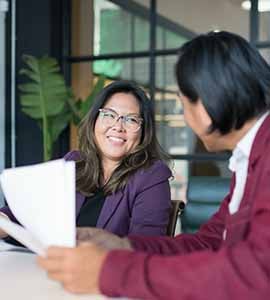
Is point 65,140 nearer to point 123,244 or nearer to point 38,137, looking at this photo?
point 38,137

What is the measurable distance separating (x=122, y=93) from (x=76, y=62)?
267cm

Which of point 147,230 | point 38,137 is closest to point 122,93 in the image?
point 147,230

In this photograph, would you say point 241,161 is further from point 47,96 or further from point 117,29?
point 117,29

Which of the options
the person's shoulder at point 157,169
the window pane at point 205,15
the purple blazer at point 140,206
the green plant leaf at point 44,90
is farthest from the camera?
the window pane at point 205,15

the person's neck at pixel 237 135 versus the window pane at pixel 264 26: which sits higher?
the window pane at pixel 264 26

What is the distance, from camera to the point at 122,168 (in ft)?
6.52

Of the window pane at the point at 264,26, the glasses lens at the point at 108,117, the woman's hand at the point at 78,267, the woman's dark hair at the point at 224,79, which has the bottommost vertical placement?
the woman's hand at the point at 78,267

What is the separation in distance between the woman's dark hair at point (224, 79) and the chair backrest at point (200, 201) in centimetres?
124

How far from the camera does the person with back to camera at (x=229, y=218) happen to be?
Answer: 0.82 m

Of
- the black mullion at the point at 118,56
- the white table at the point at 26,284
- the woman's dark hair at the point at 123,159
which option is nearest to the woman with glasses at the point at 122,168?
the woman's dark hair at the point at 123,159

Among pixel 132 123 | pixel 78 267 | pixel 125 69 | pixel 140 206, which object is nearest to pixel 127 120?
pixel 132 123

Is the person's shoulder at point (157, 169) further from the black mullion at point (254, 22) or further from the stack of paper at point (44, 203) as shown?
the black mullion at point (254, 22)

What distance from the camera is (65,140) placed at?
4598mm

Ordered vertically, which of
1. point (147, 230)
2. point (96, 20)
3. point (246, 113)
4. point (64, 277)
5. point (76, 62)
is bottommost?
point (147, 230)
